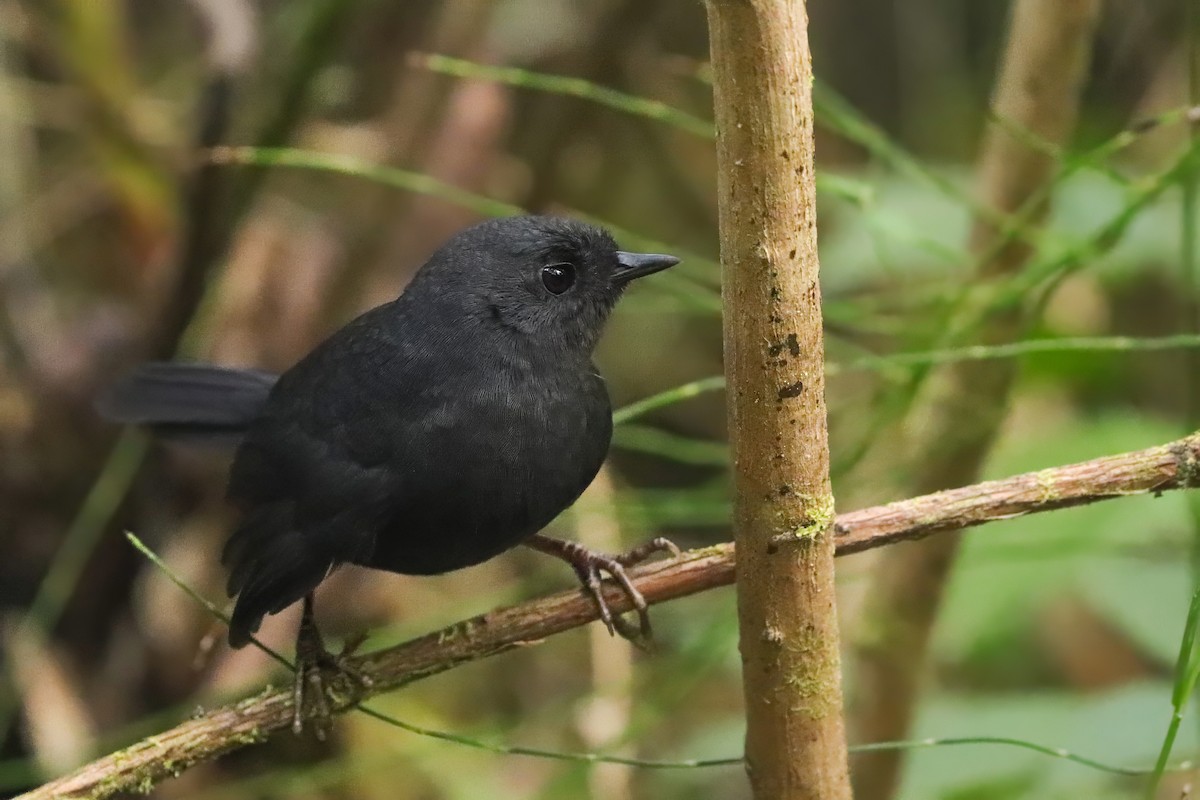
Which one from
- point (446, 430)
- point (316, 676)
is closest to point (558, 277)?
point (446, 430)

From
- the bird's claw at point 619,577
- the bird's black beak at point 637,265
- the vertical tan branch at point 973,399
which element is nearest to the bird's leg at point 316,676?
the bird's claw at point 619,577

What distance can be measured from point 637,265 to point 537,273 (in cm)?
17

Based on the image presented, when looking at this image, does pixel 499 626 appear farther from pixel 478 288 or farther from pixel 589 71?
pixel 589 71

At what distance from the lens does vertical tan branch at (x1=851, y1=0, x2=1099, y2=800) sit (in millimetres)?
2229

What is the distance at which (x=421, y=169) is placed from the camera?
141 inches

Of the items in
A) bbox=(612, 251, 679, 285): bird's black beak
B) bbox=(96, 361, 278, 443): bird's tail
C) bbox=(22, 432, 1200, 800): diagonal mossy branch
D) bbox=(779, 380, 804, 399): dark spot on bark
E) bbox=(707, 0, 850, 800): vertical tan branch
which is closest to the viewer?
bbox=(707, 0, 850, 800): vertical tan branch

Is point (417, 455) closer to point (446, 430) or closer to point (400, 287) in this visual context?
point (446, 430)

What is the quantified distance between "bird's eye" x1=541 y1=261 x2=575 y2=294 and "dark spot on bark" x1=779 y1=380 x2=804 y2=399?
2.79 feet

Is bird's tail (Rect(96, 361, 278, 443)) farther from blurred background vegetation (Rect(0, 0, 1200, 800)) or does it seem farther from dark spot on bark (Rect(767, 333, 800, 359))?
dark spot on bark (Rect(767, 333, 800, 359))

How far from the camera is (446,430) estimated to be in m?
1.87

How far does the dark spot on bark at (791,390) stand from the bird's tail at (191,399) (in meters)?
1.48

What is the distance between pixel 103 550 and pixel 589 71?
79.7 inches

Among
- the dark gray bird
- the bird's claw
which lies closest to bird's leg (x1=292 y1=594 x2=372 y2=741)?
the dark gray bird

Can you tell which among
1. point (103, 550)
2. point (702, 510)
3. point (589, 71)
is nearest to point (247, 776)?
point (103, 550)
